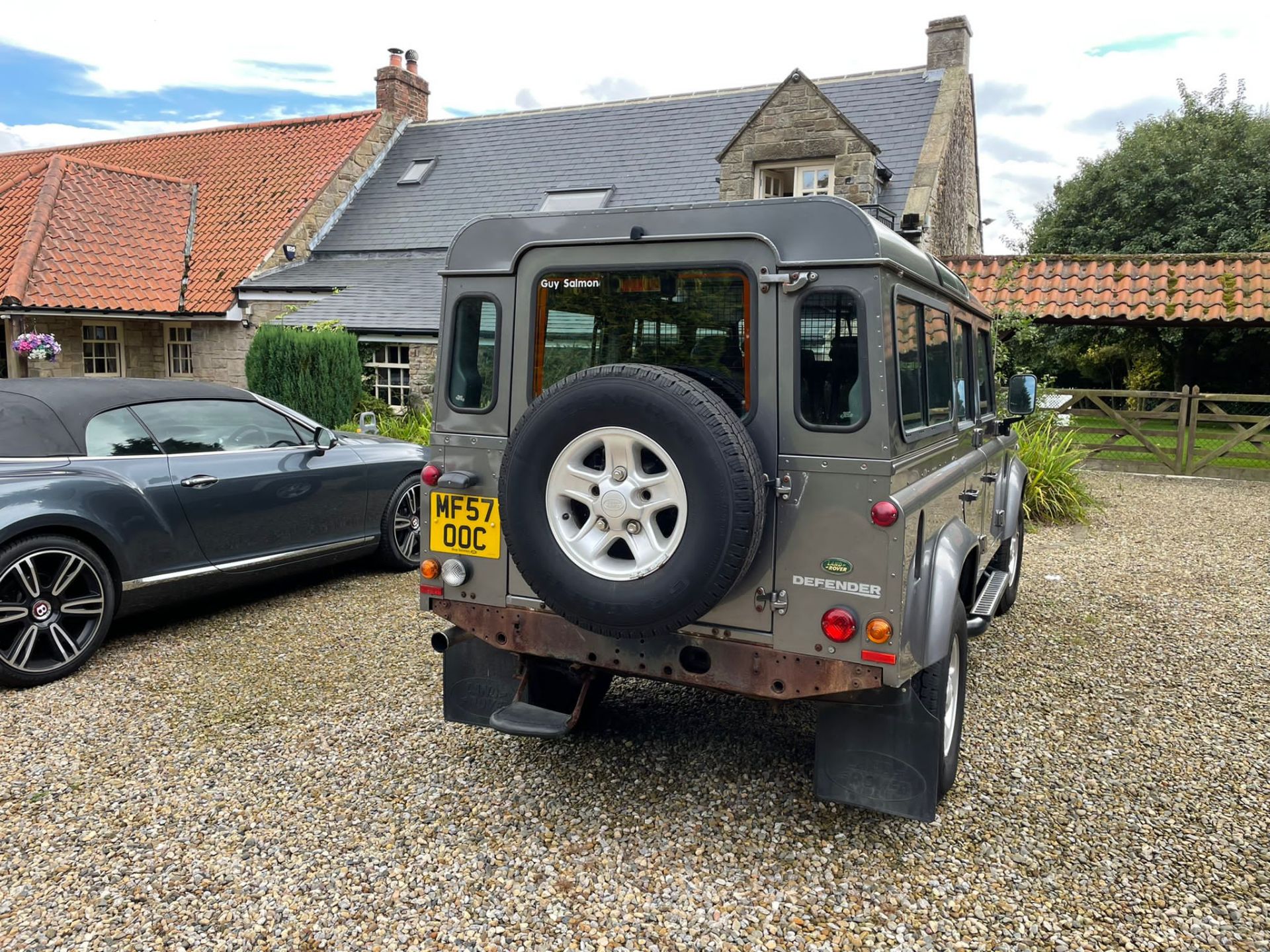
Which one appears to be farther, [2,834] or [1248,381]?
[1248,381]

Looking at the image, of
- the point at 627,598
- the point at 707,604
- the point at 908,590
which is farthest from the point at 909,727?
the point at 627,598

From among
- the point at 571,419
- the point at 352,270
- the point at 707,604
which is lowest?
the point at 707,604

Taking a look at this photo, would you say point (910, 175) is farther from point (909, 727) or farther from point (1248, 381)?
point (909, 727)

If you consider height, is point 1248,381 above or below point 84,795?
above

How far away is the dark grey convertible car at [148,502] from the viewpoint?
4.52 meters

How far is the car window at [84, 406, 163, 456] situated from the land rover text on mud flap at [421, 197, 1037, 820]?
263 cm

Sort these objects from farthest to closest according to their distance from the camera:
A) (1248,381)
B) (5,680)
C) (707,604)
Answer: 1. (1248,381)
2. (5,680)
3. (707,604)

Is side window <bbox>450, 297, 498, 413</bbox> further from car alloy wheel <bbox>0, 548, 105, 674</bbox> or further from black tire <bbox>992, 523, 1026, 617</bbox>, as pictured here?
black tire <bbox>992, 523, 1026, 617</bbox>

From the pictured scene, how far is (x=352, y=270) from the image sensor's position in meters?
17.6

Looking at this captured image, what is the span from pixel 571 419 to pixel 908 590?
4.07 ft

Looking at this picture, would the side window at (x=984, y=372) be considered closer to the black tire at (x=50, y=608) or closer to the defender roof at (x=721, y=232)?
the defender roof at (x=721, y=232)

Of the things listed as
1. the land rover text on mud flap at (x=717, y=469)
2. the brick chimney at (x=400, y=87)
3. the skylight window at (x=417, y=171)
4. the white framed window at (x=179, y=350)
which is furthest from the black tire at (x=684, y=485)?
the brick chimney at (x=400, y=87)

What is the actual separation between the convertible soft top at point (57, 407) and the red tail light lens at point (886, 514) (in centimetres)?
435

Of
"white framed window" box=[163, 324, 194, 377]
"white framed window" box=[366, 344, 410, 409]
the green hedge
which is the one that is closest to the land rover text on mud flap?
the green hedge
